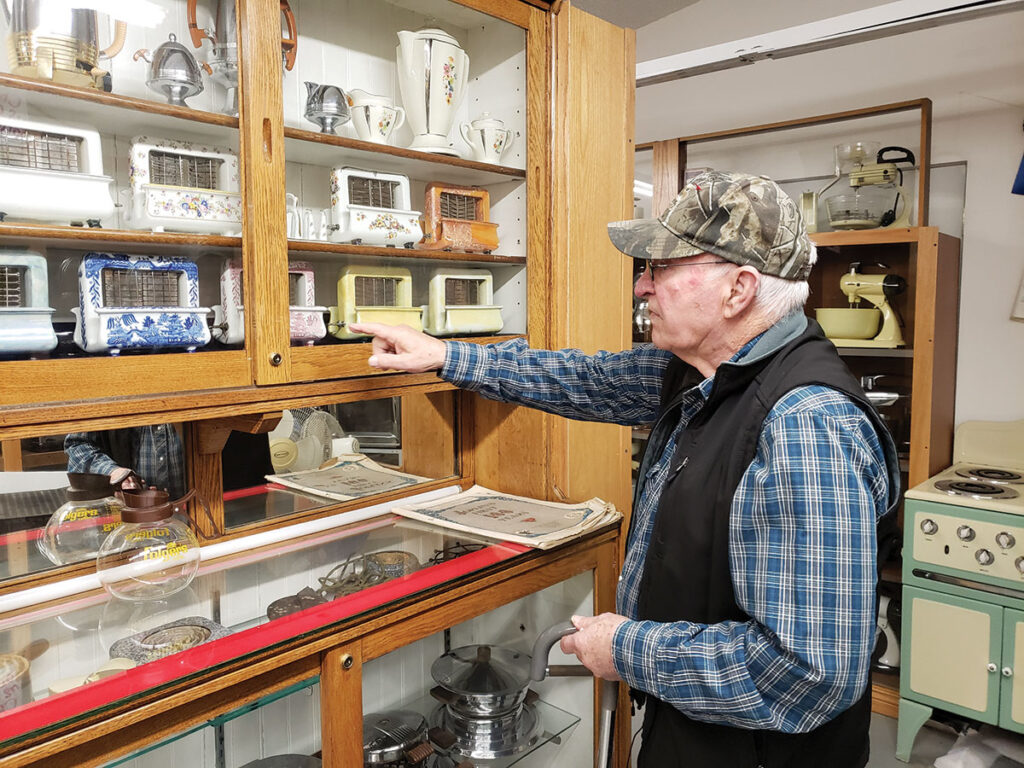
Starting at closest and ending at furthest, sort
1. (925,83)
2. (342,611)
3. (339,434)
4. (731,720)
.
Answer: (731,720)
(342,611)
(339,434)
(925,83)

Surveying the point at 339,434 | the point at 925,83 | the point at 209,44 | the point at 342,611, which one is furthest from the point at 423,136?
the point at 925,83

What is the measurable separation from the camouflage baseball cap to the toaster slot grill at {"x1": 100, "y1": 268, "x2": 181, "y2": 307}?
868mm

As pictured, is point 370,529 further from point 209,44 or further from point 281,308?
Result: point 209,44

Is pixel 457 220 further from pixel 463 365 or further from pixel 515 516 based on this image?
pixel 515 516

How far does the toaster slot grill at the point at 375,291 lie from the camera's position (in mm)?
1709

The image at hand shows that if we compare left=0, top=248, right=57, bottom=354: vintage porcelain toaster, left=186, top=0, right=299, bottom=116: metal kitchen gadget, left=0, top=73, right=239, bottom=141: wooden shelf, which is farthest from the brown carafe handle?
left=0, top=248, right=57, bottom=354: vintage porcelain toaster

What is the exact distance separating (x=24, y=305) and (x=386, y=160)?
800 millimetres

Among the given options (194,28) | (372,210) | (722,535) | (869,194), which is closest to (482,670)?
(722,535)

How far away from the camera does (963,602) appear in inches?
99.0

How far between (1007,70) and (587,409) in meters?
2.34

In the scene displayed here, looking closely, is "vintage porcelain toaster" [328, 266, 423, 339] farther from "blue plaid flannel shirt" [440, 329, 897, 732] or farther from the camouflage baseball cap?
"blue plaid flannel shirt" [440, 329, 897, 732]

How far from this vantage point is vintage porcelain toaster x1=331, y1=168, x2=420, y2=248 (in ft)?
5.50

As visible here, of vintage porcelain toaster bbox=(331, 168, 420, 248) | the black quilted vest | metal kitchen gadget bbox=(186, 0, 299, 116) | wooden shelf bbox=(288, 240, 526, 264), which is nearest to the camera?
the black quilted vest

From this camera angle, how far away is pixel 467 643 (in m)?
2.02
